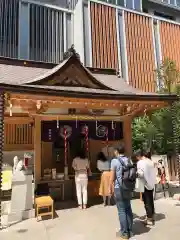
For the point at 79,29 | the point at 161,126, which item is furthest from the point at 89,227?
the point at 79,29

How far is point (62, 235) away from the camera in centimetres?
509

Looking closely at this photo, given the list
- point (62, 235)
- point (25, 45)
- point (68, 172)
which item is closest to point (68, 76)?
point (68, 172)

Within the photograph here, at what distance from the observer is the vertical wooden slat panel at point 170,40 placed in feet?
118

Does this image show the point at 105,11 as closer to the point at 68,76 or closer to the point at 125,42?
the point at 125,42

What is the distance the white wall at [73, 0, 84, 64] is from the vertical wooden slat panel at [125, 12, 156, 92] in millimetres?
7431

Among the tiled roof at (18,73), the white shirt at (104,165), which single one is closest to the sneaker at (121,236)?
the white shirt at (104,165)

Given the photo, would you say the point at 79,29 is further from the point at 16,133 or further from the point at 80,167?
the point at 80,167

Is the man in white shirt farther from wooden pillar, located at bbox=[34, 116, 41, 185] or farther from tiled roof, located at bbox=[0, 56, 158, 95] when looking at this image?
wooden pillar, located at bbox=[34, 116, 41, 185]

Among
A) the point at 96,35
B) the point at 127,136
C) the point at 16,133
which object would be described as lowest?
the point at 127,136

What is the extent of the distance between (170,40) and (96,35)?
13.0 meters

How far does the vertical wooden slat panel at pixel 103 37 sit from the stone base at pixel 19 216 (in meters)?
27.7

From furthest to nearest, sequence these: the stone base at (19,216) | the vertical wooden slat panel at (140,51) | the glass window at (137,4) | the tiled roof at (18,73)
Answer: the glass window at (137,4) → the vertical wooden slat panel at (140,51) → the tiled roof at (18,73) → the stone base at (19,216)

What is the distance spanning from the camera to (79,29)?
33375 millimetres

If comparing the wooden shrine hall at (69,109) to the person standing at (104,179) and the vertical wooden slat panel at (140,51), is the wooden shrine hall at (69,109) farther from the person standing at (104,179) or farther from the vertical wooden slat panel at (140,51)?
the vertical wooden slat panel at (140,51)
